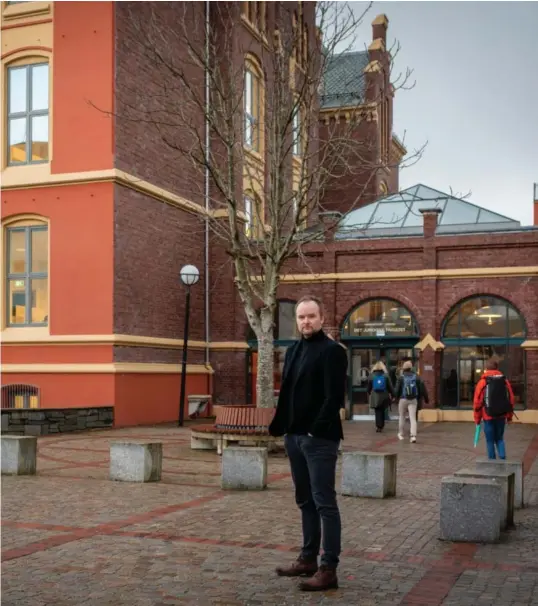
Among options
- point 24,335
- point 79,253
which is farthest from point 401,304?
point 24,335

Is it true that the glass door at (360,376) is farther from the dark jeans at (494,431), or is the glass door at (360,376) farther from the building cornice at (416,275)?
the dark jeans at (494,431)

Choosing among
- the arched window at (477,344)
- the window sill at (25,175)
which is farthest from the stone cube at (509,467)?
the arched window at (477,344)

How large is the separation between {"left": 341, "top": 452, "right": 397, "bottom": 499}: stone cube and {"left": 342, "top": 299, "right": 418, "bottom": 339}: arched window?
1811 cm

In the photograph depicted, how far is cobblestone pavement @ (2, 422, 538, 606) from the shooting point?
6.27m

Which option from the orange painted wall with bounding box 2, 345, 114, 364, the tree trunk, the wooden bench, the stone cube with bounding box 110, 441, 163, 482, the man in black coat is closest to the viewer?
the man in black coat

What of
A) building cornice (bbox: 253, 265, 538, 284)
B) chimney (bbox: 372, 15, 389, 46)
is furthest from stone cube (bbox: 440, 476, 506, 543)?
chimney (bbox: 372, 15, 389, 46)

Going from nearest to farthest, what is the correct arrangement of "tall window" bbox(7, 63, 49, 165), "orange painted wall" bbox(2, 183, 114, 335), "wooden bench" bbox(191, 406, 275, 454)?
1. "wooden bench" bbox(191, 406, 275, 454)
2. "orange painted wall" bbox(2, 183, 114, 335)
3. "tall window" bbox(7, 63, 49, 165)

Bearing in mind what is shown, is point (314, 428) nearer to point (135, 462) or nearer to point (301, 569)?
point (301, 569)

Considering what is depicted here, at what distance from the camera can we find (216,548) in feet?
25.6

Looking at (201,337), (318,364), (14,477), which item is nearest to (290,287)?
(201,337)

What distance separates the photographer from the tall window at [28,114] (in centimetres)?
2527

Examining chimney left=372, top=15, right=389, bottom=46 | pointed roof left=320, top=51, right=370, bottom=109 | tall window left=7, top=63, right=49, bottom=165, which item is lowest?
tall window left=7, top=63, right=49, bottom=165

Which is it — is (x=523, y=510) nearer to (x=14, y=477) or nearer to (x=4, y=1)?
(x=14, y=477)

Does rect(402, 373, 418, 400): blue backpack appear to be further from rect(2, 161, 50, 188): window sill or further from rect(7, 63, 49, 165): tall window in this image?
rect(7, 63, 49, 165): tall window
